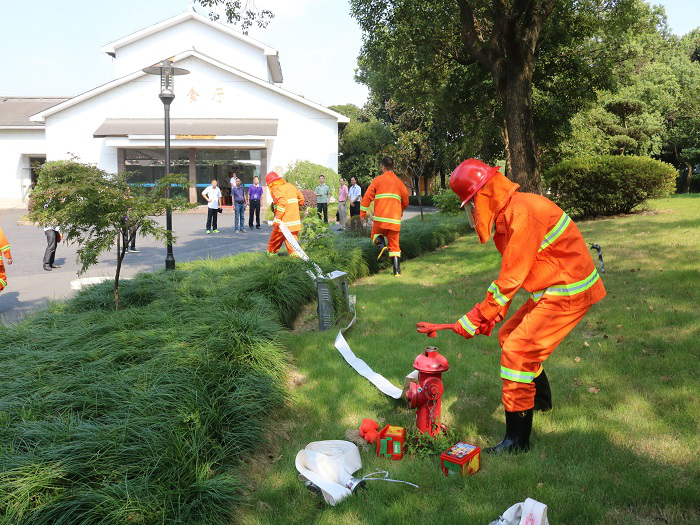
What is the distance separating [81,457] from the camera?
321 centimetres

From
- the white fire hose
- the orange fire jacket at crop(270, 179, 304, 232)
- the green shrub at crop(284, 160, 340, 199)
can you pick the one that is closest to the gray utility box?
the white fire hose

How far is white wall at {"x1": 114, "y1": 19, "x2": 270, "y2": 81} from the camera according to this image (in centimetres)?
3547

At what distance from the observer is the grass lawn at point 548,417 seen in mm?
3266

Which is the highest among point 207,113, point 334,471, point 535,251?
point 207,113

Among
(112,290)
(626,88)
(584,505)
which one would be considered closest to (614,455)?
(584,505)

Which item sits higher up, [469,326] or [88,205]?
[88,205]

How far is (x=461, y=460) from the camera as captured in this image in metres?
3.48

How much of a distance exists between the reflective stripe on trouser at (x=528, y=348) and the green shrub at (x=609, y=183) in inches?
514

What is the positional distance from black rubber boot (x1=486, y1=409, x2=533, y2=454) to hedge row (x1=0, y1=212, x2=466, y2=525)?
170 centimetres

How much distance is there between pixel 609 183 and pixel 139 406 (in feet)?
48.3

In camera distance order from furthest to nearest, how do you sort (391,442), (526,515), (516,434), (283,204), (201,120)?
1. (201,120)
2. (283,204)
3. (391,442)
4. (516,434)
5. (526,515)

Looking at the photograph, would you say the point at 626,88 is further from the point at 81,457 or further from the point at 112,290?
the point at 81,457

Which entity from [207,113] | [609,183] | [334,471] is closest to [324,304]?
[334,471]

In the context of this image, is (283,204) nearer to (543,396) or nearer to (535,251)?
(543,396)
